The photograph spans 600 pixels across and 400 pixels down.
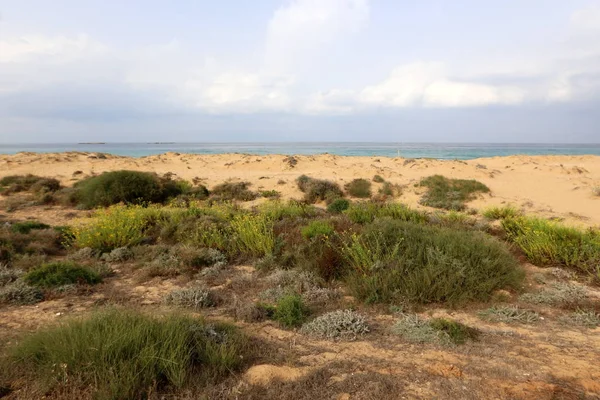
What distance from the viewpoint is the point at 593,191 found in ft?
51.0

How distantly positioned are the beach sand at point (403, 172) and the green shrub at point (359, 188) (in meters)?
0.94

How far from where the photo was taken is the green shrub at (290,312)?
4.62 m

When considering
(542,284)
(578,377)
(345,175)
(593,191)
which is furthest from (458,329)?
(345,175)

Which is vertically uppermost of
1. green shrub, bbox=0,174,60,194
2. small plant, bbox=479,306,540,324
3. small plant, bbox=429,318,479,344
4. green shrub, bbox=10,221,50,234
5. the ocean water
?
the ocean water

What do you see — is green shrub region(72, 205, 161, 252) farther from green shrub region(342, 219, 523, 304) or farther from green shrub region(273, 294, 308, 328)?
green shrub region(342, 219, 523, 304)

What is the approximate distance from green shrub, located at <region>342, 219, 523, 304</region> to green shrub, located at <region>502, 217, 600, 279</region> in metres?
1.46

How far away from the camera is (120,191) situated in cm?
1362

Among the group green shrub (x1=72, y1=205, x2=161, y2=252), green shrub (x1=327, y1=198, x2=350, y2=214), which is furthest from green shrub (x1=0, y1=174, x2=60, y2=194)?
green shrub (x1=327, y1=198, x2=350, y2=214)

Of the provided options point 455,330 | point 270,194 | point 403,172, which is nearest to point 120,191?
point 270,194

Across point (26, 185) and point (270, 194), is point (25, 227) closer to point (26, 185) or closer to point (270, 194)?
point (270, 194)

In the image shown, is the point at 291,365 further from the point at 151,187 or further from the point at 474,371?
the point at 151,187

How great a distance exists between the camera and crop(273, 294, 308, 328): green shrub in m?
4.62

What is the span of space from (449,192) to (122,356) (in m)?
14.7

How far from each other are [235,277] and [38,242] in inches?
188
